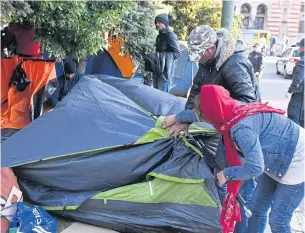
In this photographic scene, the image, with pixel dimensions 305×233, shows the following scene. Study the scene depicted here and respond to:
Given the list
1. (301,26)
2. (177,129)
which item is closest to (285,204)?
(177,129)

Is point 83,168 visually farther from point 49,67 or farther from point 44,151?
point 49,67

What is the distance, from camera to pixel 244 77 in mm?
2785

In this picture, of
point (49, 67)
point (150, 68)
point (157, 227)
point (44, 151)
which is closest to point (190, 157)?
point (157, 227)

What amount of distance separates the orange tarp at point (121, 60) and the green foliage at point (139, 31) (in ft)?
0.84

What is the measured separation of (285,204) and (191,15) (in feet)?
41.4

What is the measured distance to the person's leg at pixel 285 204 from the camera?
249 centimetres

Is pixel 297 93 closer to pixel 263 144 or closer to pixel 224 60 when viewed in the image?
pixel 224 60

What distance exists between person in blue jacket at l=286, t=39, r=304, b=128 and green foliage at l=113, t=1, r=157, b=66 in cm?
225

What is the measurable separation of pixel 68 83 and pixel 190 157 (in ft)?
10.2

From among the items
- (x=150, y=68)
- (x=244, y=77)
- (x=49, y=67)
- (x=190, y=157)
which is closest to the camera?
(x=244, y=77)

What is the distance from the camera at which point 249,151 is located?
2197mm

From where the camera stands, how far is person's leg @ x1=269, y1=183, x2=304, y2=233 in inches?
98.0

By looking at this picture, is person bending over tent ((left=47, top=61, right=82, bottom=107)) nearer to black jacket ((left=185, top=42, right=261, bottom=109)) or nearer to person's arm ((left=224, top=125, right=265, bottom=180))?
black jacket ((left=185, top=42, right=261, bottom=109))

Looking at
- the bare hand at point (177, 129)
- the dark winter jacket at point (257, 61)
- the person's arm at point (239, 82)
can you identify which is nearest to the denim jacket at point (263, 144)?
the person's arm at point (239, 82)
